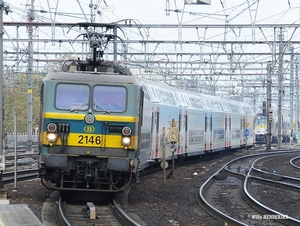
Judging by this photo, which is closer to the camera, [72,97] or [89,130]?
[89,130]

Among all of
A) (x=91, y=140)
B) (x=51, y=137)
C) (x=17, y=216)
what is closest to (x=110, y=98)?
(x=91, y=140)

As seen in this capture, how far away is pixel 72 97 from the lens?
13.6 meters

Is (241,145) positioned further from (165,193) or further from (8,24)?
(165,193)

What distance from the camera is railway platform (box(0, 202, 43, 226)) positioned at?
34.2ft

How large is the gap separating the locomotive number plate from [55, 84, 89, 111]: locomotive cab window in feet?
2.05

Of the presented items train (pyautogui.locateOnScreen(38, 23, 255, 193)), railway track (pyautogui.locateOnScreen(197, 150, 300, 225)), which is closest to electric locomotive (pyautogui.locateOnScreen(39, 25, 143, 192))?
train (pyautogui.locateOnScreen(38, 23, 255, 193))

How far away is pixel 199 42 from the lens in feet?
114

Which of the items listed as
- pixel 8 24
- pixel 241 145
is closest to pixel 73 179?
pixel 8 24

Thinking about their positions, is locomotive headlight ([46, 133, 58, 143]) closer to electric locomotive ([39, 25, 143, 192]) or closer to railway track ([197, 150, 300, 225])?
electric locomotive ([39, 25, 143, 192])

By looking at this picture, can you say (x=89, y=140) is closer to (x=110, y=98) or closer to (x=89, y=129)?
(x=89, y=129)

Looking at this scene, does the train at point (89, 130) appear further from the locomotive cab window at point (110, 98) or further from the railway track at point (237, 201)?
the railway track at point (237, 201)

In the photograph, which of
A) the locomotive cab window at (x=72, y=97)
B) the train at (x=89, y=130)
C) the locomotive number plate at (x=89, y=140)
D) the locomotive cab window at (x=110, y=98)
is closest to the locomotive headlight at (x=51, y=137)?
the train at (x=89, y=130)

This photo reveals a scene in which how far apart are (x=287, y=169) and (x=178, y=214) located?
626 inches

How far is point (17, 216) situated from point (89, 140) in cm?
269
